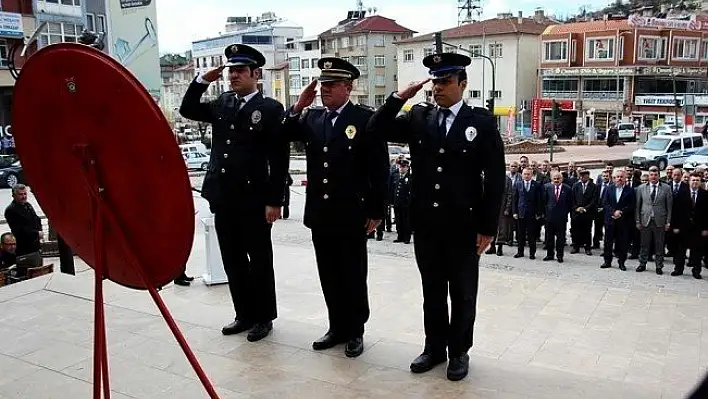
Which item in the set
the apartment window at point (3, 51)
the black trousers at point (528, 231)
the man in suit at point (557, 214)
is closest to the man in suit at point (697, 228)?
the man in suit at point (557, 214)

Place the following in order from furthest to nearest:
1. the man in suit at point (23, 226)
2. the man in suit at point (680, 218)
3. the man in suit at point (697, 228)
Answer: the man in suit at point (680, 218), the man in suit at point (697, 228), the man in suit at point (23, 226)

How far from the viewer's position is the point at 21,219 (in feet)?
30.0

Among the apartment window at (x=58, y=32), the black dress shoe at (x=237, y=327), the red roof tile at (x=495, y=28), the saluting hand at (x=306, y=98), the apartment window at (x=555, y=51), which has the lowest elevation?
the black dress shoe at (x=237, y=327)

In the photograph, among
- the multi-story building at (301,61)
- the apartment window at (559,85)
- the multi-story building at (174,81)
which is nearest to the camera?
the apartment window at (559,85)

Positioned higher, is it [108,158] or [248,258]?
[108,158]

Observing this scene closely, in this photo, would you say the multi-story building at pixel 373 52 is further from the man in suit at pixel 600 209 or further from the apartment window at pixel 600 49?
the man in suit at pixel 600 209

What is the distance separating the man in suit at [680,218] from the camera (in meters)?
9.45

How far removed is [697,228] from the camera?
9414mm

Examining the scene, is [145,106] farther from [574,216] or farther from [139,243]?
[574,216]

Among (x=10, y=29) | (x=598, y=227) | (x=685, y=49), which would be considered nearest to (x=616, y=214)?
(x=598, y=227)

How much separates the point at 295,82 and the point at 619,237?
59.3 metres

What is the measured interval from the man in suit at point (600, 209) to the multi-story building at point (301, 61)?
53.7 meters

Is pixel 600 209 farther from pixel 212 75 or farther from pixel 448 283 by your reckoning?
pixel 212 75

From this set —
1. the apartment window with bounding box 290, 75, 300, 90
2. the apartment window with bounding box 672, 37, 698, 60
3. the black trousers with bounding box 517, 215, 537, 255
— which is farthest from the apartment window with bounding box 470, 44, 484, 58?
the black trousers with bounding box 517, 215, 537, 255
